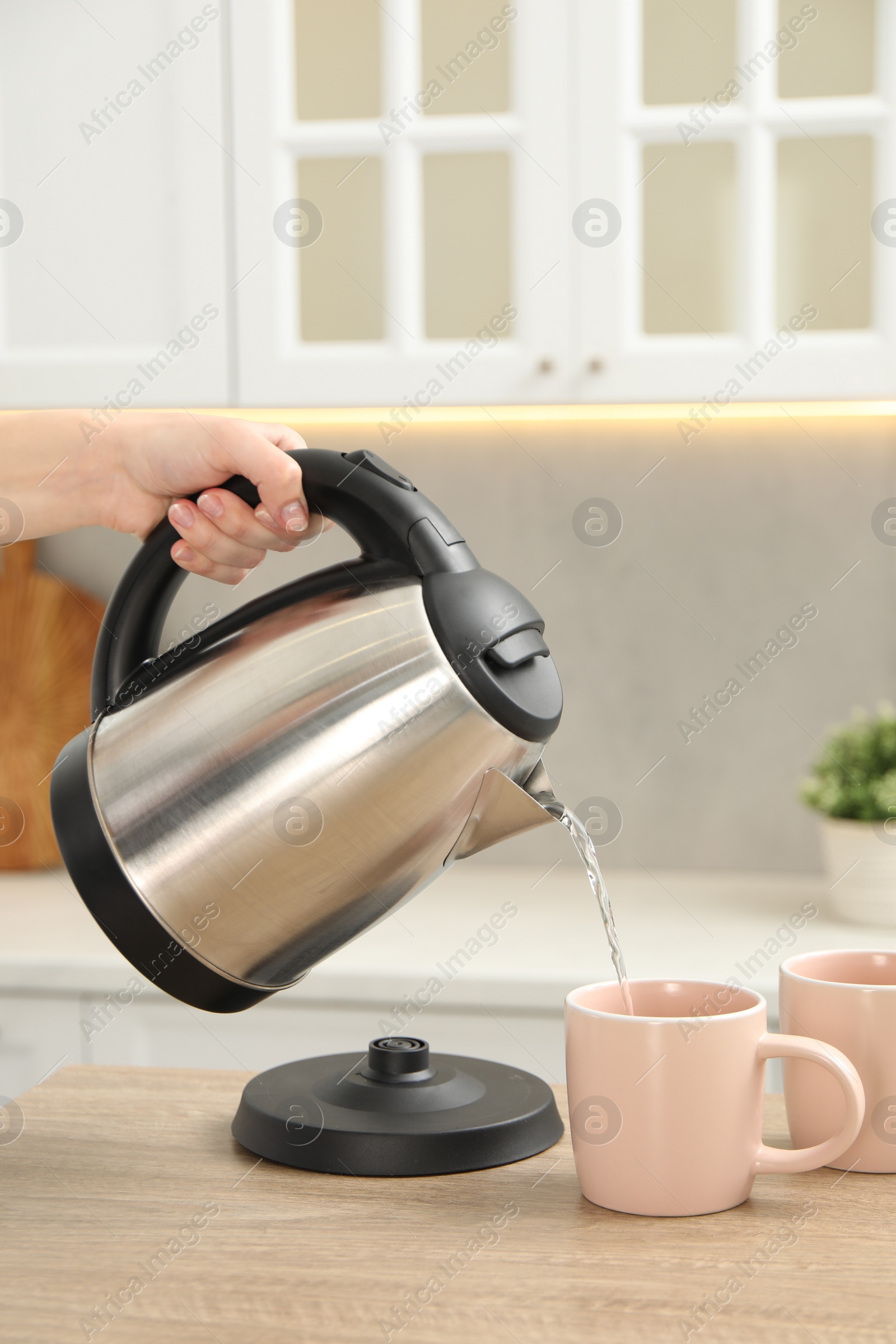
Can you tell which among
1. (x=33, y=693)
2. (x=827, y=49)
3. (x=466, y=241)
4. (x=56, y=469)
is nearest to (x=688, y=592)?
(x=466, y=241)

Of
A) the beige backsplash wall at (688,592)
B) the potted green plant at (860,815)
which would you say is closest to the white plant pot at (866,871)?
the potted green plant at (860,815)

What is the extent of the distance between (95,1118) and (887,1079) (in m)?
0.41

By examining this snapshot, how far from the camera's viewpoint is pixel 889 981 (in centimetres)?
66

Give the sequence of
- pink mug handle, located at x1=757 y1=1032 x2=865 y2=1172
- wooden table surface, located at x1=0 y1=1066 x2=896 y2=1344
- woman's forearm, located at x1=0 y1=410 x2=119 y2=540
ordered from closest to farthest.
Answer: wooden table surface, located at x1=0 y1=1066 x2=896 y2=1344 → pink mug handle, located at x1=757 y1=1032 x2=865 y2=1172 → woman's forearm, located at x1=0 y1=410 x2=119 y2=540

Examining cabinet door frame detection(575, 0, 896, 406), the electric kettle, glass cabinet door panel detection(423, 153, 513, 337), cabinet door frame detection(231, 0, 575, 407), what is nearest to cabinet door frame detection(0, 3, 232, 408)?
cabinet door frame detection(231, 0, 575, 407)

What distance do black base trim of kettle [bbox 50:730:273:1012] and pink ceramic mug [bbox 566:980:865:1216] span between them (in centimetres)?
17

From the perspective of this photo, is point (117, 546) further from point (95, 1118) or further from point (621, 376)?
point (95, 1118)

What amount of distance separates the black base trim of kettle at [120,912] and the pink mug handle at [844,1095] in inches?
9.9

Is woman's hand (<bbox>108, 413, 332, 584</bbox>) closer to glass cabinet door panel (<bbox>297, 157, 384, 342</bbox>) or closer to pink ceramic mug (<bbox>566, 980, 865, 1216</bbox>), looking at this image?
pink ceramic mug (<bbox>566, 980, 865, 1216</bbox>)

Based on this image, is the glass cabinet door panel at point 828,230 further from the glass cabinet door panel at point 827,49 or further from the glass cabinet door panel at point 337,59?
the glass cabinet door panel at point 337,59

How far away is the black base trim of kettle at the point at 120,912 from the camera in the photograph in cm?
58

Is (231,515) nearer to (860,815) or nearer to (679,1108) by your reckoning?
(679,1108)

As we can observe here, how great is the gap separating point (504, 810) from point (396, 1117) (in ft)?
0.53

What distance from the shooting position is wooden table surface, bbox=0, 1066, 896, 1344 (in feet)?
1.50
